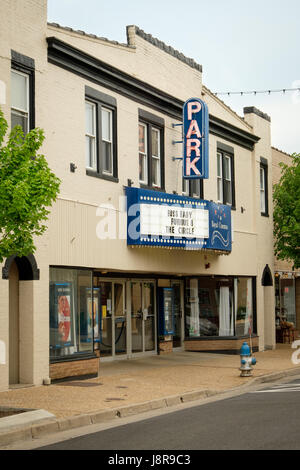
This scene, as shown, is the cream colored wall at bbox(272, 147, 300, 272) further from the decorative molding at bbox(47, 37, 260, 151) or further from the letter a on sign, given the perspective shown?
the letter a on sign

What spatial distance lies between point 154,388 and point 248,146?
44.3 ft

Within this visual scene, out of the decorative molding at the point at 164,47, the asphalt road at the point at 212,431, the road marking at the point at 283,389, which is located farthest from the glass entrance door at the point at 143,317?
the asphalt road at the point at 212,431

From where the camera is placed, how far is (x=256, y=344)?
26344 mm

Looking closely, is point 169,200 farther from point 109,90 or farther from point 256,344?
point 256,344

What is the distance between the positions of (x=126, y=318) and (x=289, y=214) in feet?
27.9

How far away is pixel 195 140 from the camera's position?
21.2 meters

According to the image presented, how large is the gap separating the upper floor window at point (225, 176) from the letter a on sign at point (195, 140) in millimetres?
3685

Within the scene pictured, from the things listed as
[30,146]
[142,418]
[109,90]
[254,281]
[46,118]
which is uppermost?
[109,90]

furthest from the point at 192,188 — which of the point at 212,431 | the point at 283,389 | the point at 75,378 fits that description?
the point at 212,431

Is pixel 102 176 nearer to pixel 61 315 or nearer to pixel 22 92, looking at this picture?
pixel 22 92

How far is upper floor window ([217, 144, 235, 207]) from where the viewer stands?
82.3 ft

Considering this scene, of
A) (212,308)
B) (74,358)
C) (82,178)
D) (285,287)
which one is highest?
(82,178)

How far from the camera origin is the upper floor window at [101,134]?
60.6 ft

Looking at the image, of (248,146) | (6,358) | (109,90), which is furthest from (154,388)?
(248,146)
